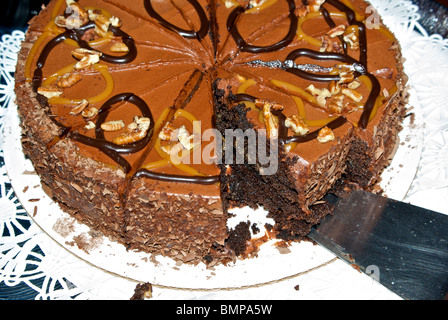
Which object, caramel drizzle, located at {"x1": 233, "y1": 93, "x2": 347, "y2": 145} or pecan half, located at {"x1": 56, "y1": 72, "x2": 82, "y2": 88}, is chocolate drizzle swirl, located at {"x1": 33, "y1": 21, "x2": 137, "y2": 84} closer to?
pecan half, located at {"x1": 56, "y1": 72, "x2": 82, "y2": 88}

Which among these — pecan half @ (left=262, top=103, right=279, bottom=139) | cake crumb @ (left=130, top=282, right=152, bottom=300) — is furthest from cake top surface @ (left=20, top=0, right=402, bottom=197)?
cake crumb @ (left=130, top=282, right=152, bottom=300)

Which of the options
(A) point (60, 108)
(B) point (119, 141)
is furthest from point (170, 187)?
(A) point (60, 108)

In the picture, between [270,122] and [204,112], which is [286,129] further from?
[204,112]

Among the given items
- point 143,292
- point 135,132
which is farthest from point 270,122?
point 143,292

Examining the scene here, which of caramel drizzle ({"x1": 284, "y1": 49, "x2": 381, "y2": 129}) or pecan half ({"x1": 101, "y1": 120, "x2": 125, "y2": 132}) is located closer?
pecan half ({"x1": 101, "y1": 120, "x2": 125, "y2": 132})

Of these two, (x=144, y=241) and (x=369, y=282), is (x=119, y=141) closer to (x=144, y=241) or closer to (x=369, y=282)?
(x=144, y=241)

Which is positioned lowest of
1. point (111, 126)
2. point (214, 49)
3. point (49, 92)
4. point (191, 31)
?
point (111, 126)

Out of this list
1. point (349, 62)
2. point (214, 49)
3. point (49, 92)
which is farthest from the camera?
point (214, 49)
